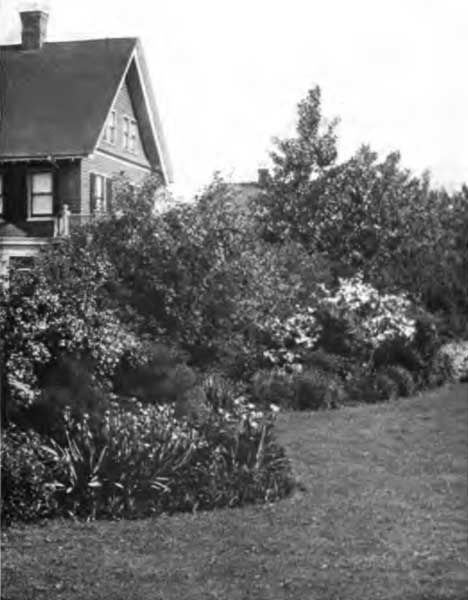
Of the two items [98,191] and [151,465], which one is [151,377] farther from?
[98,191]

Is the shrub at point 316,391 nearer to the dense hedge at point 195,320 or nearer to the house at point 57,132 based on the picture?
the dense hedge at point 195,320

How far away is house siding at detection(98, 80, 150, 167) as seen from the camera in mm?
3793

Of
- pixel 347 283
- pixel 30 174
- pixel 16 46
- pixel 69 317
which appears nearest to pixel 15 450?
pixel 69 317

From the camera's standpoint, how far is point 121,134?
3826mm

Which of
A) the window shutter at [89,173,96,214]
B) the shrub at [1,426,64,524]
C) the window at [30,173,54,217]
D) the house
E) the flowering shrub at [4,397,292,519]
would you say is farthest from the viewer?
the flowering shrub at [4,397,292,519]

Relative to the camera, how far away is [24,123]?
147 inches

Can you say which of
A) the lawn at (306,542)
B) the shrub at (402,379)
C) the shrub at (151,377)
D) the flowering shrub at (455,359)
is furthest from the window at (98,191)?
the flowering shrub at (455,359)

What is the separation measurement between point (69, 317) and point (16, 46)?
48.1 inches

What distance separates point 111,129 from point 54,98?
229mm

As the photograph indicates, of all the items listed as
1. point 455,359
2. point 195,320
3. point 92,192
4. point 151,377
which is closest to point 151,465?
point 151,377

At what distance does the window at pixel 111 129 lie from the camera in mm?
3771

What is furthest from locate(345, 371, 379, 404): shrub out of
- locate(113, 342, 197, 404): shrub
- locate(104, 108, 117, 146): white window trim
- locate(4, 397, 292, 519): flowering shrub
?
locate(104, 108, 117, 146): white window trim

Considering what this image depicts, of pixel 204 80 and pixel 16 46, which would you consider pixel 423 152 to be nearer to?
pixel 204 80

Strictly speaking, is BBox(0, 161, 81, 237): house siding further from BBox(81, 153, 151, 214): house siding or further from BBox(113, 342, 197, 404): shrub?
BBox(113, 342, 197, 404): shrub
